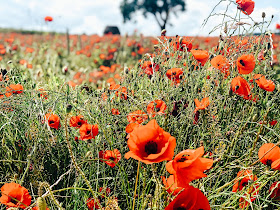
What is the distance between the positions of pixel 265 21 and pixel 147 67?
726mm

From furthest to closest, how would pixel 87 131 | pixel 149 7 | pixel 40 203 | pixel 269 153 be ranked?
pixel 149 7 → pixel 87 131 → pixel 269 153 → pixel 40 203

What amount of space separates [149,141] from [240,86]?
633 mm

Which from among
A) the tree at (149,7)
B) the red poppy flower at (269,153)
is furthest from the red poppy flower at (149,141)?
the tree at (149,7)

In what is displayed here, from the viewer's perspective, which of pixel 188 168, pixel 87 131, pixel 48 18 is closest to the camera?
pixel 188 168

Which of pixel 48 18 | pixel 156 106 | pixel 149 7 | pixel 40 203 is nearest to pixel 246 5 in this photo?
pixel 156 106

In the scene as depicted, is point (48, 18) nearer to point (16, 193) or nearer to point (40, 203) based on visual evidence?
point (16, 193)

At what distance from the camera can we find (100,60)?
6391mm

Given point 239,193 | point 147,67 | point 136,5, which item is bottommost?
point 239,193

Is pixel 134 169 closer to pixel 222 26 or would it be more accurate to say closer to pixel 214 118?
pixel 214 118

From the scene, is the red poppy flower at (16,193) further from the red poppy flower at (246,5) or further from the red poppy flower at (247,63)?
the red poppy flower at (246,5)

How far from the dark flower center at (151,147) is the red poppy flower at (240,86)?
0.60 m

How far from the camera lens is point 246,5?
156 cm

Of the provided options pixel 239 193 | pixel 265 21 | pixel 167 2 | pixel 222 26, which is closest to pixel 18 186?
pixel 239 193

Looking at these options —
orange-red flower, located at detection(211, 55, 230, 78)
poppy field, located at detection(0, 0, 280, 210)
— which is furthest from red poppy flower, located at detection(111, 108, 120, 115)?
orange-red flower, located at detection(211, 55, 230, 78)
